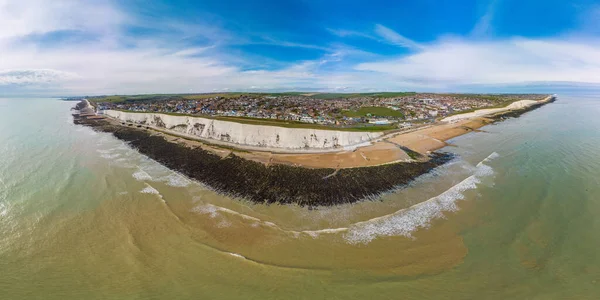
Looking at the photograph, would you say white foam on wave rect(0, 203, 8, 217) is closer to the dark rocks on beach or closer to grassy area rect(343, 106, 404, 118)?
the dark rocks on beach

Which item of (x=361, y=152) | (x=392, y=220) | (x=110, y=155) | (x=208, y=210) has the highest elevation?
(x=110, y=155)

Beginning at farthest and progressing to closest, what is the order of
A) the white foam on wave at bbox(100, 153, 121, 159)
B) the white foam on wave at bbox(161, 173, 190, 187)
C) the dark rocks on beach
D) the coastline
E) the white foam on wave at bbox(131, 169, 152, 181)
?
the white foam on wave at bbox(100, 153, 121, 159), the white foam on wave at bbox(131, 169, 152, 181), the white foam on wave at bbox(161, 173, 190, 187), the coastline, the dark rocks on beach

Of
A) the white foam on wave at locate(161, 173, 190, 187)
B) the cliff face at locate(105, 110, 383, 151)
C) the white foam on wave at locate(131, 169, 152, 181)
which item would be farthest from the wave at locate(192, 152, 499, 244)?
the cliff face at locate(105, 110, 383, 151)

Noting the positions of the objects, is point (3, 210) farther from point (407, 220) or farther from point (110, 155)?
point (407, 220)

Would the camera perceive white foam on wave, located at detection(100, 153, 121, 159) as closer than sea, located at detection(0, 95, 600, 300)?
No

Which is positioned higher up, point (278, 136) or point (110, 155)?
point (278, 136)

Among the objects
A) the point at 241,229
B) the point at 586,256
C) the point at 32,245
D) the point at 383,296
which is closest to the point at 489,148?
the point at 586,256

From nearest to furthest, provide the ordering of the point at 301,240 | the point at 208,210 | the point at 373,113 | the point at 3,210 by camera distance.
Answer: the point at 301,240
the point at 3,210
the point at 208,210
the point at 373,113

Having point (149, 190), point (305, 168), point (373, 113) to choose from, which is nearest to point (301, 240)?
point (305, 168)

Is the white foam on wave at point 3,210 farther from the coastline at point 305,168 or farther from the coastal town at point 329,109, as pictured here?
the coastal town at point 329,109
